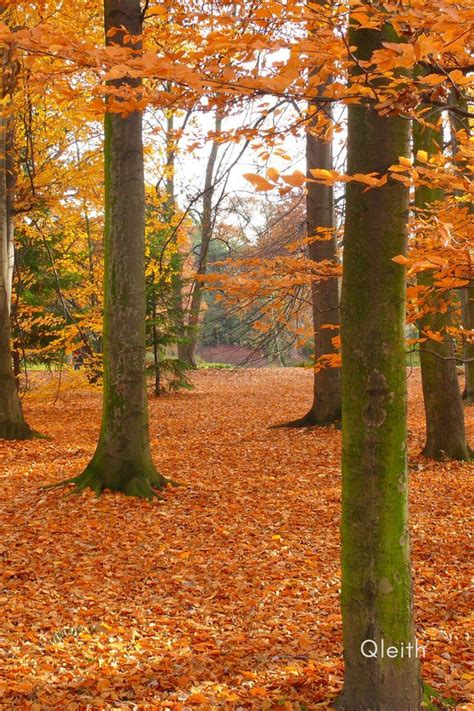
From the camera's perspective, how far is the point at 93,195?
10094 mm

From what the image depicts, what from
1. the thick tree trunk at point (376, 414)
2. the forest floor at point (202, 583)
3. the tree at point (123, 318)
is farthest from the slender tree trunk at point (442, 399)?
the thick tree trunk at point (376, 414)

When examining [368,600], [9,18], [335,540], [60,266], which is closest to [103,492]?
[335,540]

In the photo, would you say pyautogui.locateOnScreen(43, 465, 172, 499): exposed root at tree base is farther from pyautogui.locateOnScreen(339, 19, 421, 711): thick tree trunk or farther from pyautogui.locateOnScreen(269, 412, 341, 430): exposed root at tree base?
pyautogui.locateOnScreen(269, 412, 341, 430): exposed root at tree base

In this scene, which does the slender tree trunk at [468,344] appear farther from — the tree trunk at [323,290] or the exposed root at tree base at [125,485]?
the exposed root at tree base at [125,485]

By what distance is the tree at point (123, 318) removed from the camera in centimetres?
598

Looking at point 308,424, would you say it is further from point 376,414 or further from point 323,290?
point 376,414

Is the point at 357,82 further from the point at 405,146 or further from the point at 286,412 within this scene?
the point at 286,412

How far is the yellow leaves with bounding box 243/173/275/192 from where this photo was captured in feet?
6.37

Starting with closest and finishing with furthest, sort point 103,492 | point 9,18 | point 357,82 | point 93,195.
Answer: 1. point 357,82
2. point 103,492
3. point 9,18
4. point 93,195

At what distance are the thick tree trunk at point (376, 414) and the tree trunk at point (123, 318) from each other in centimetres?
373

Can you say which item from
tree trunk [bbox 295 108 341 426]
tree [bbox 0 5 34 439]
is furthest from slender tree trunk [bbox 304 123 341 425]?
tree [bbox 0 5 34 439]

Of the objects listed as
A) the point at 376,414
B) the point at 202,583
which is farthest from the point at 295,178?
the point at 202,583

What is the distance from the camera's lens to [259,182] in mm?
1961

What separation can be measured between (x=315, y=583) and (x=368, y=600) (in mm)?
1950
